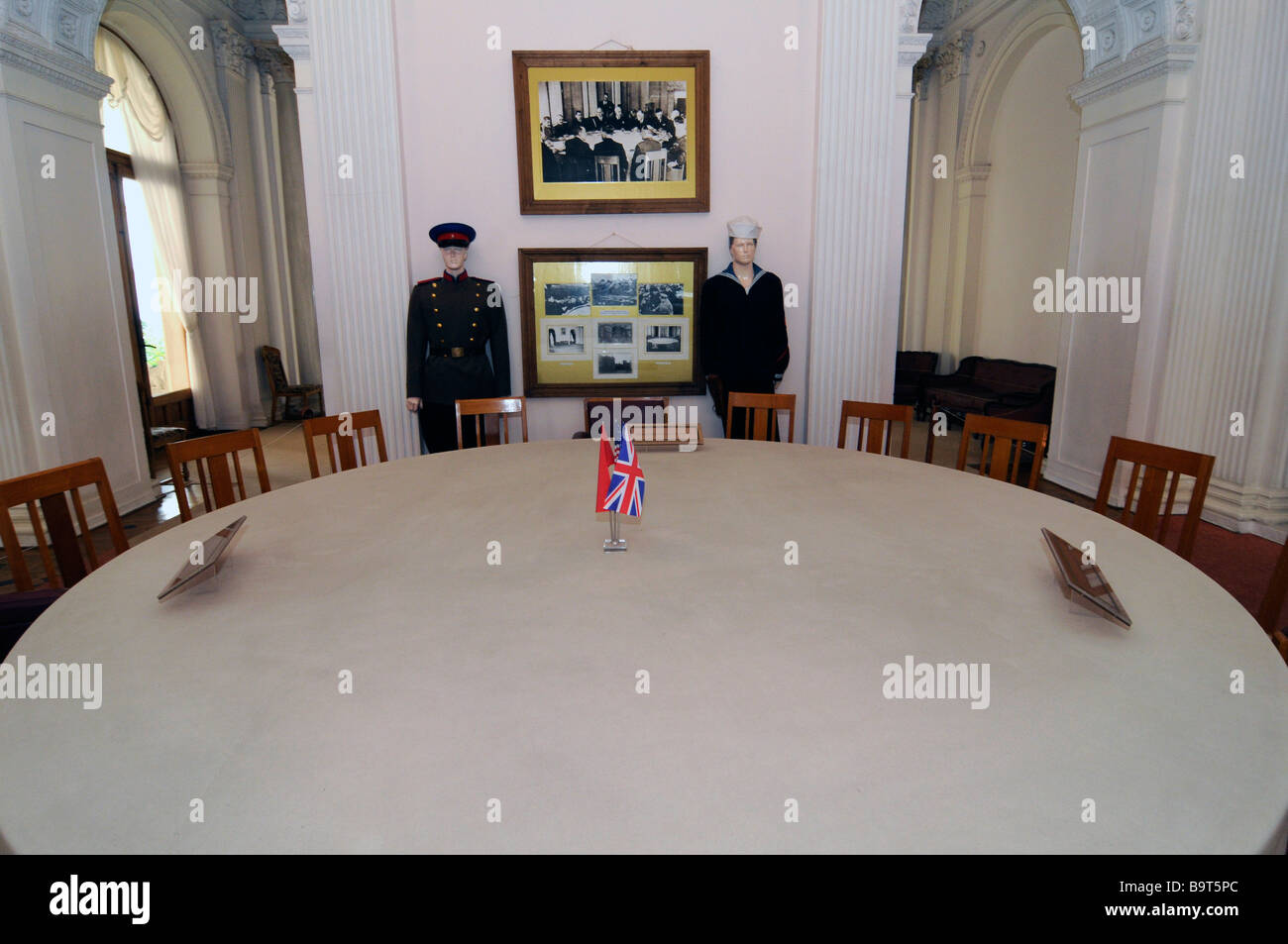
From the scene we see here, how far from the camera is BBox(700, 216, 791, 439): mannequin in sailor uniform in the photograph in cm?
434

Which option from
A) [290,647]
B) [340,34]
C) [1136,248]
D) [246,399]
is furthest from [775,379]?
[246,399]

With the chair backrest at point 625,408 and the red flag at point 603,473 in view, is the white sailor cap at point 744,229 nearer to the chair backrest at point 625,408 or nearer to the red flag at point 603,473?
the chair backrest at point 625,408

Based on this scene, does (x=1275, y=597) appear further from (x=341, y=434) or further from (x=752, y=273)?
(x=341, y=434)

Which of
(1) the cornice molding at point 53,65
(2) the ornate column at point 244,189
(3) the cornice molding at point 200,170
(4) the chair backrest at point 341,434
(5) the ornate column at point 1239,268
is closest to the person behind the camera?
(4) the chair backrest at point 341,434

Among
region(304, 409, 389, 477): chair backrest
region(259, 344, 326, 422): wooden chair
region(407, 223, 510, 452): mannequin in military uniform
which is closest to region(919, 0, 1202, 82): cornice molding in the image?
region(407, 223, 510, 452): mannequin in military uniform

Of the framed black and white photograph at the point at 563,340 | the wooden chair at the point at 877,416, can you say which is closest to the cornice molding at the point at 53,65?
the framed black and white photograph at the point at 563,340

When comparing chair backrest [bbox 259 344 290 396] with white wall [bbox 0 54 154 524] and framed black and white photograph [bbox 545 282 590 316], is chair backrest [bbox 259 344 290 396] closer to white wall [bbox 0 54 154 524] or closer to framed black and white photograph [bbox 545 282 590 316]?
white wall [bbox 0 54 154 524]

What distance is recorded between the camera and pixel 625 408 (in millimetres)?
4648

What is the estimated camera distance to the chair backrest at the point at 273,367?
29.4 ft

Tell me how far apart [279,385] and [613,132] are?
648 centimetres

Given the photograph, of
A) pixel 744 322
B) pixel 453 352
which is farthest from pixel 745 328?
pixel 453 352

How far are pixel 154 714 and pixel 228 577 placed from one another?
0.64 m

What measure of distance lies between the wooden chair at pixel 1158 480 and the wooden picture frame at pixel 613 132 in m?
2.81

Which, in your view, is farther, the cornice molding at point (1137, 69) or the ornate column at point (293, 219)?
the ornate column at point (293, 219)
